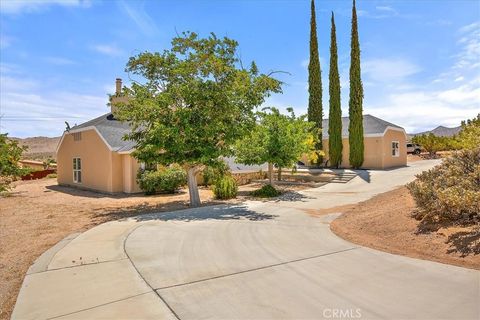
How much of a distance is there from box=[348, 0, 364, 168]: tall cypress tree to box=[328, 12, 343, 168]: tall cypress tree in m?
0.86

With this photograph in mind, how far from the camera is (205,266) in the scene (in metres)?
5.89

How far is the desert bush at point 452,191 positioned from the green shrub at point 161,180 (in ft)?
40.8

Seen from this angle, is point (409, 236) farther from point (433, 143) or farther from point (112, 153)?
point (433, 143)

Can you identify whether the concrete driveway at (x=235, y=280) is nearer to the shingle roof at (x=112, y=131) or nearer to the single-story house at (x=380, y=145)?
the shingle roof at (x=112, y=131)

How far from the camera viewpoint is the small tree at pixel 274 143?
1711 centimetres

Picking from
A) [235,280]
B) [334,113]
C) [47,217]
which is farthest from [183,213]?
[334,113]

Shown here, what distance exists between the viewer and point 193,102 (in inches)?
488

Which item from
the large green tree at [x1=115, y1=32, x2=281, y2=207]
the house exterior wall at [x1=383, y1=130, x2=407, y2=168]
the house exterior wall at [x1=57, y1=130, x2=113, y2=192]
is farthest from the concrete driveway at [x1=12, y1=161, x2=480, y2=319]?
the house exterior wall at [x1=383, y1=130, x2=407, y2=168]

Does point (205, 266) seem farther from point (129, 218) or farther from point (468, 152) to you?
point (468, 152)

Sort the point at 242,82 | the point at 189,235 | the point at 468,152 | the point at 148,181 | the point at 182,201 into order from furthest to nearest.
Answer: the point at 148,181
the point at 182,201
the point at 242,82
the point at 468,152
the point at 189,235

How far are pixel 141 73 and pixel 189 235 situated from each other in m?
7.96

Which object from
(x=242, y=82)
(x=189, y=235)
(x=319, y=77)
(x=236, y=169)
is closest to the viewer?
(x=189, y=235)

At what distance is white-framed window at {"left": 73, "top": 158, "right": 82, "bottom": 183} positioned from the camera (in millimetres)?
21984

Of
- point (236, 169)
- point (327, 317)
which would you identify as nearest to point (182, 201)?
point (236, 169)
